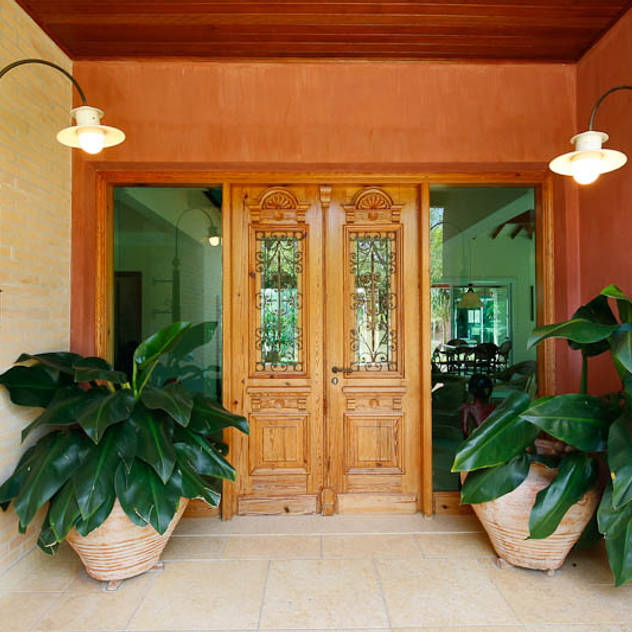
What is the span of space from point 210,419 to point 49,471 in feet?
2.57

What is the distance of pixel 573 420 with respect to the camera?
222 cm

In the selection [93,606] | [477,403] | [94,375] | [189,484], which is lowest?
[93,606]

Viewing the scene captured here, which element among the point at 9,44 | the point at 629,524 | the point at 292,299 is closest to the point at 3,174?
the point at 9,44

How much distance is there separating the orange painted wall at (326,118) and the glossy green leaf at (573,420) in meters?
0.97

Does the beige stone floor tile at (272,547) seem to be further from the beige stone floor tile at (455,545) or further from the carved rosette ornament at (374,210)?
the carved rosette ornament at (374,210)

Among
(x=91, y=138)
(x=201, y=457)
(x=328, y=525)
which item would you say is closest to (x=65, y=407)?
(x=201, y=457)

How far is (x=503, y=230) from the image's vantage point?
331 cm

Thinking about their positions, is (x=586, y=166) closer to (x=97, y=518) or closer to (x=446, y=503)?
(x=446, y=503)

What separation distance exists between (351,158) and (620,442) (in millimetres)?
2173

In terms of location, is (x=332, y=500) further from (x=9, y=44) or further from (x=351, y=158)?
(x=9, y=44)

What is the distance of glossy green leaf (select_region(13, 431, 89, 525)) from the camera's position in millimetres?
2156

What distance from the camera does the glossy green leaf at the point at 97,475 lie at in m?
2.14

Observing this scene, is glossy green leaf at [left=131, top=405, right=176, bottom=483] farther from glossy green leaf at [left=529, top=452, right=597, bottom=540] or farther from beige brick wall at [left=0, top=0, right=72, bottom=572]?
glossy green leaf at [left=529, top=452, right=597, bottom=540]

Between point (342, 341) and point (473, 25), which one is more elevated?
point (473, 25)
